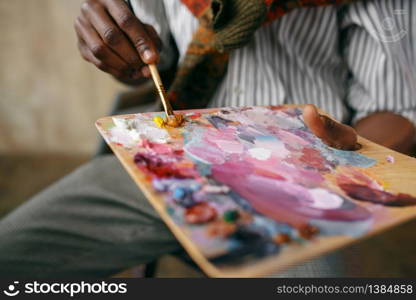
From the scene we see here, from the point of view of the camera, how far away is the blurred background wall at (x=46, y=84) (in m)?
1.37

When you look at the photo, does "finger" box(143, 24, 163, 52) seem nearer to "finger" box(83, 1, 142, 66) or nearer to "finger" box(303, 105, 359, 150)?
"finger" box(83, 1, 142, 66)

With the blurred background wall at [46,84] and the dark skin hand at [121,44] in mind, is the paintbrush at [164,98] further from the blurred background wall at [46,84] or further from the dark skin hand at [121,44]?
the blurred background wall at [46,84]

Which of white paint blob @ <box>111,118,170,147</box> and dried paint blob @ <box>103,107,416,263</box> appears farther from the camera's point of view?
white paint blob @ <box>111,118,170,147</box>

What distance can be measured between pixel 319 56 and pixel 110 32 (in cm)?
40

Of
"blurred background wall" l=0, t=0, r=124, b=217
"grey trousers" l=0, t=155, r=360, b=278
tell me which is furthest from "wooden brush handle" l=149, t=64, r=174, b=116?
"blurred background wall" l=0, t=0, r=124, b=217

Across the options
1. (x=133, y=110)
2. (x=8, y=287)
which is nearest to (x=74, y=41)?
(x=133, y=110)

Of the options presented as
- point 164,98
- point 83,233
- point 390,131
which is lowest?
point 83,233

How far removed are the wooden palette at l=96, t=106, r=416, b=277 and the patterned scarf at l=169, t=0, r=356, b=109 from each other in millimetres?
136

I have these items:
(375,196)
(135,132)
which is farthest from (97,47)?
(375,196)

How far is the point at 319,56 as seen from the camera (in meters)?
0.71

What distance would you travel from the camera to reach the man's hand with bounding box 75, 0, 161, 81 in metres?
0.51

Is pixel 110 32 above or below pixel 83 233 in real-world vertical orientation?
above

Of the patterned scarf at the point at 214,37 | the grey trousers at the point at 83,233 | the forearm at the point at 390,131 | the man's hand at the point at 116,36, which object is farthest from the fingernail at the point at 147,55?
the forearm at the point at 390,131

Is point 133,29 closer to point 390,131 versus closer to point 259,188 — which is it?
point 259,188
